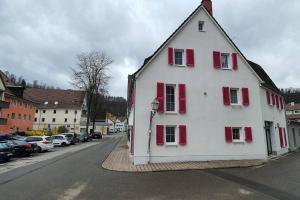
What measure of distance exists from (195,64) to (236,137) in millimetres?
6009

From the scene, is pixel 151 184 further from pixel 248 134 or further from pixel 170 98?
pixel 248 134

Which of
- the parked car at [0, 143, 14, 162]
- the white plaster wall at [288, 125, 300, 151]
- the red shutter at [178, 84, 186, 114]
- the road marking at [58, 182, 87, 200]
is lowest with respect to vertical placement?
the road marking at [58, 182, 87, 200]

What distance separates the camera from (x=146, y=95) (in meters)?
17.4

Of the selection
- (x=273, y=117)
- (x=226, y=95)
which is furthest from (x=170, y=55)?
(x=273, y=117)

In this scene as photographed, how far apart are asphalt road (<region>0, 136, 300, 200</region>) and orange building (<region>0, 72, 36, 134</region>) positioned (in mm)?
28595

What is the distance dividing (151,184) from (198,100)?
8.76 meters

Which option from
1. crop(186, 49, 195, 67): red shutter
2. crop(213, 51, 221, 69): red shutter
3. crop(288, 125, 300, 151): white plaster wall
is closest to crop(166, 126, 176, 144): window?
crop(186, 49, 195, 67): red shutter

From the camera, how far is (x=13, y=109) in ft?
142

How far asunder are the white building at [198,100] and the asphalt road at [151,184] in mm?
3399

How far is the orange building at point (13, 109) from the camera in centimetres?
3912

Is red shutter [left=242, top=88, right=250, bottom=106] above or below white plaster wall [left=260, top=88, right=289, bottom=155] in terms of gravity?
above

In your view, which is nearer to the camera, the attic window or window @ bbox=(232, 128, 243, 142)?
window @ bbox=(232, 128, 243, 142)

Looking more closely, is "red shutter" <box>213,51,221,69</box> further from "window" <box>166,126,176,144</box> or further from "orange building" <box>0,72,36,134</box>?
"orange building" <box>0,72,36,134</box>

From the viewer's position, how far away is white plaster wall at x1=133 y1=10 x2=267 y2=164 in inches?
671
